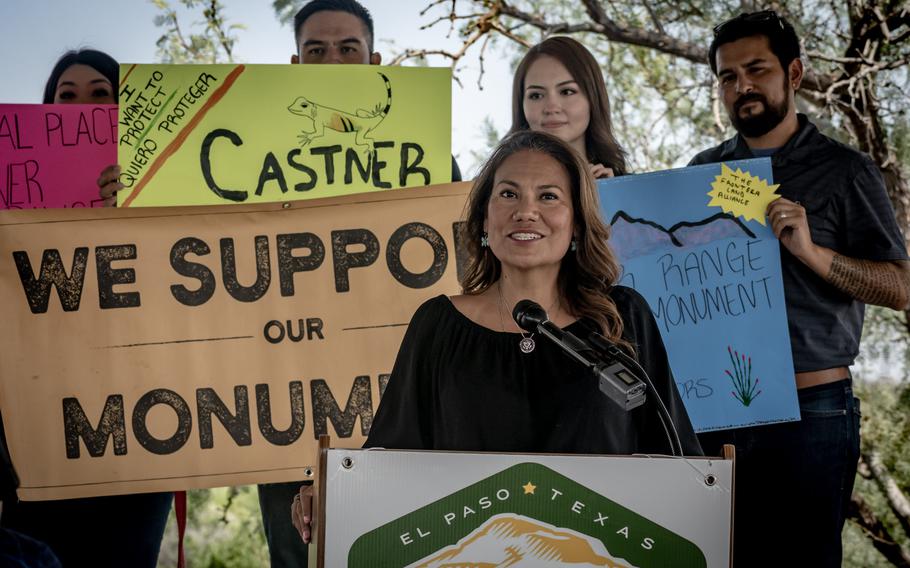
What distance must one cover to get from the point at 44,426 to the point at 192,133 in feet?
2.90

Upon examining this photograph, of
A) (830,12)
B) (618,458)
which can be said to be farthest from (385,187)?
(830,12)

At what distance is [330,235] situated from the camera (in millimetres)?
2648

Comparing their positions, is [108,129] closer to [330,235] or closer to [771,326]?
[330,235]

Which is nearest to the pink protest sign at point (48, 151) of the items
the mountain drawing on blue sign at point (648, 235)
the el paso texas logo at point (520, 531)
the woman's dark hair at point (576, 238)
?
the woman's dark hair at point (576, 238)

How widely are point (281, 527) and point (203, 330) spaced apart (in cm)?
57

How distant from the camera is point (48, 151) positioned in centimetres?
276

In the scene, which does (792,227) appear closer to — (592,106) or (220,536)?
(592,106)

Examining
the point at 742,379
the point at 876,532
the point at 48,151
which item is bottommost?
the point at 876,532

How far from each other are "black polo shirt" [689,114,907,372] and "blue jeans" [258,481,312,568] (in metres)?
1.43

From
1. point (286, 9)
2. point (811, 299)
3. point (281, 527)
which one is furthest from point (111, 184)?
point (811, 299)

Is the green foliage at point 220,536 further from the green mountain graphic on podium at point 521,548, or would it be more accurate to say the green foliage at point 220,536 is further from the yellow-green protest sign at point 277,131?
the green mountain graphic on podium at point 521,548

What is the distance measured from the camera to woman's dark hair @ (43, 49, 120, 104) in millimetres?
2941

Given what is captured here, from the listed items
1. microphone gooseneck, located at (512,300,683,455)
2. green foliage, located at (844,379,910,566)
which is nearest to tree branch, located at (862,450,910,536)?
green foliage, located at (844,379,910,566)

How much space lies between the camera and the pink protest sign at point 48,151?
2760mm
